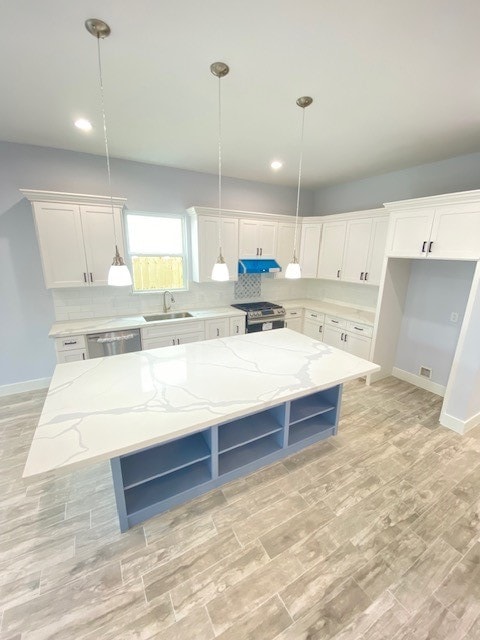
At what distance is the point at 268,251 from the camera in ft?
14.7

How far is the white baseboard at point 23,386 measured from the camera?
3.39m

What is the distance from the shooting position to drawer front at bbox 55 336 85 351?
121 inches

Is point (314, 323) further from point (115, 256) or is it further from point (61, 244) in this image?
point (61, 244)

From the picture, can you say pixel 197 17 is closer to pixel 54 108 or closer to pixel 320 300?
pixel 54 108

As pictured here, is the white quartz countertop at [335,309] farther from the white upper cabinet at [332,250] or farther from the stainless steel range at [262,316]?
the white upper cabinet at [332,250]

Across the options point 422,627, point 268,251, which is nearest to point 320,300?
point 268,251

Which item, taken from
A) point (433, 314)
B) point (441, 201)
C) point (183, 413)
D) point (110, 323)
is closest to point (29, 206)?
point (110, 323)

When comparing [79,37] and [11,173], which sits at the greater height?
[79,37]

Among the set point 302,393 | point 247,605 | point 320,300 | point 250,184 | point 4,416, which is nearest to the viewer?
point 247,605

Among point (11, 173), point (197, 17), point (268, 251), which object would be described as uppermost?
point (197, 17)

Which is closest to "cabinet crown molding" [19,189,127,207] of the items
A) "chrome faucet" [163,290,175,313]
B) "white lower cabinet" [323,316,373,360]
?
"chrome faucet" [163,290,175,313]

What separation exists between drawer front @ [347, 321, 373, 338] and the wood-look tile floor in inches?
64.8

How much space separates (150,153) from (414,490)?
4.37 m

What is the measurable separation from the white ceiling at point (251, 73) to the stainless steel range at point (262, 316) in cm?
223
